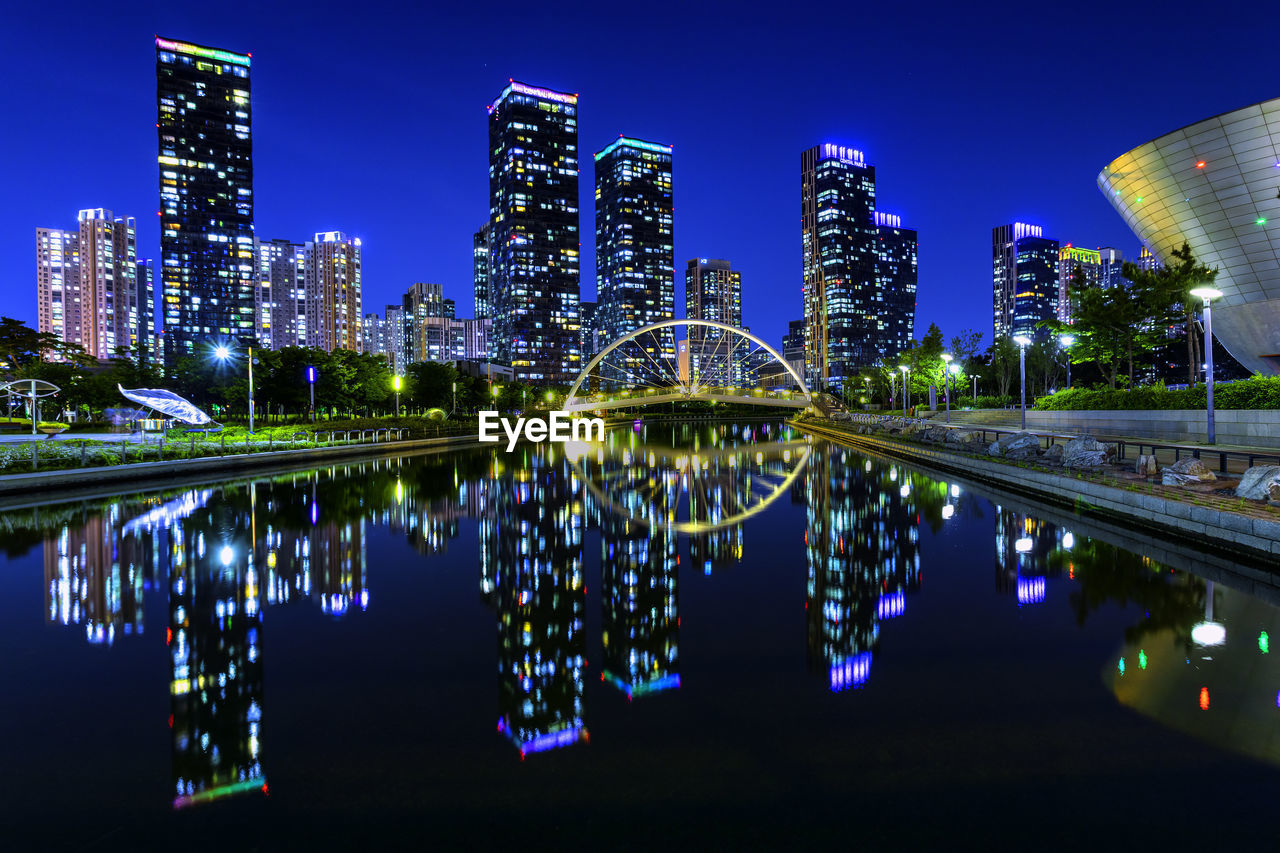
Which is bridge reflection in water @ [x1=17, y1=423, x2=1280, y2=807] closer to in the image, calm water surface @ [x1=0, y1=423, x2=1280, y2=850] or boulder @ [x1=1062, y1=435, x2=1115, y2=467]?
calm water surface @ [x1=0, y1=423, x2=1280, y2=850]

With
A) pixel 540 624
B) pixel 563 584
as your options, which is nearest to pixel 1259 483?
pixel 563 584

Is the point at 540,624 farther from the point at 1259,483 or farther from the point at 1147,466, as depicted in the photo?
the point at 1147,466

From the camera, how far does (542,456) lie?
3506 cm

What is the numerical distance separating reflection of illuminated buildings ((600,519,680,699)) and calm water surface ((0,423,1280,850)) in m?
0.05

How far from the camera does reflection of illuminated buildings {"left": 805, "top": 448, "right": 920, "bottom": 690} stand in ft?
22.5

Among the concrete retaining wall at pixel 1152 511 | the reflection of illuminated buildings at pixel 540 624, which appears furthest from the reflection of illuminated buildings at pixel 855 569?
the concrete retaining wall at pixel 1152 511

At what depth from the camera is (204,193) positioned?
6240 inches

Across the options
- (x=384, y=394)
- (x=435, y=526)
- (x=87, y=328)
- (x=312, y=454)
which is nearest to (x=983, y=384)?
(x=384, y=394)

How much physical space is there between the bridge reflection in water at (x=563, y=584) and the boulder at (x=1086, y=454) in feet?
9.97

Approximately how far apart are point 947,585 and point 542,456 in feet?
90.3

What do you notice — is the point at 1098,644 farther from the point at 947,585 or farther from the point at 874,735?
the point at 874,735

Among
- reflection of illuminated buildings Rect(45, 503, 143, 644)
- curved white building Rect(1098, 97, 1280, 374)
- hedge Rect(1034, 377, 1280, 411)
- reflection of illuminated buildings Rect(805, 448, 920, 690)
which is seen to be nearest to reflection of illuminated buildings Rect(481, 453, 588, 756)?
reflection of illuminated buildings Rect(805, 448, 920, 690)

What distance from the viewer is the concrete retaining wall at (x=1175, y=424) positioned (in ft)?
79.3

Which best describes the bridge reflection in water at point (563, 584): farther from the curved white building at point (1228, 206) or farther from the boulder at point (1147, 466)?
the curved white building at point (1228, 206)
